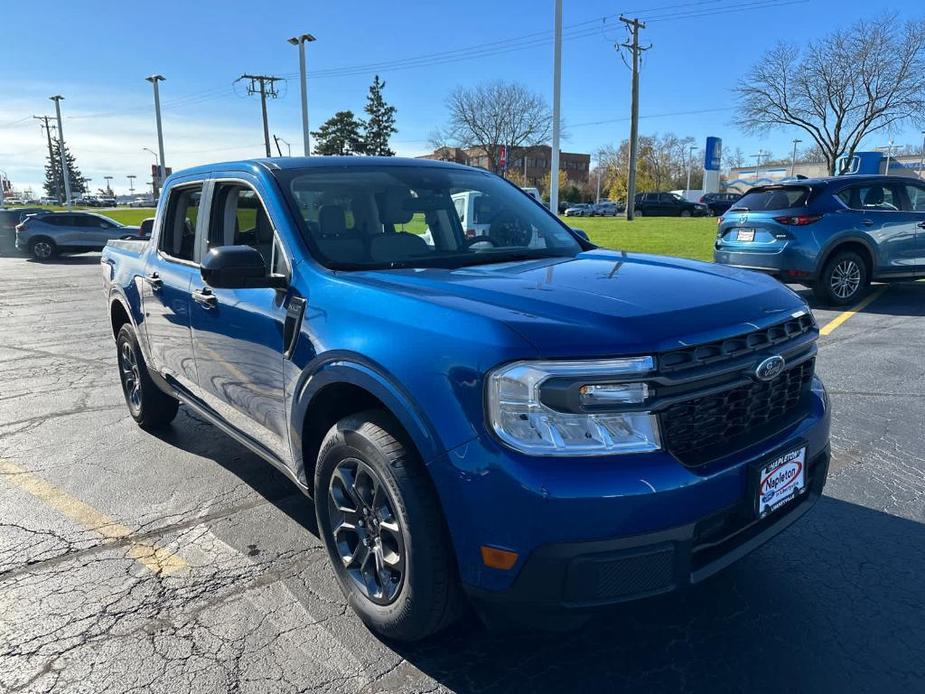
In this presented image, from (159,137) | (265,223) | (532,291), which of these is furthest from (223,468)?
(159,137)

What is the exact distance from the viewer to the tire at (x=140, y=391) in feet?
16.0

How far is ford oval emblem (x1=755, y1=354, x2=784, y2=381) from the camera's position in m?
2.31

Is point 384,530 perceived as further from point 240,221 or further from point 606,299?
point 240,221

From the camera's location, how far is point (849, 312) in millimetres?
9156

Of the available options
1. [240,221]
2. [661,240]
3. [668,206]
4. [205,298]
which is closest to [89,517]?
[205,298]

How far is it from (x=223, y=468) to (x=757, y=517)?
3.29 meters

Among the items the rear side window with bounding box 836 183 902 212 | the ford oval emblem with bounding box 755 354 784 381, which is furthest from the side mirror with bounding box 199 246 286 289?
the rear side window with bounding box 836 183 902 212

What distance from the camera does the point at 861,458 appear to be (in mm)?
4234

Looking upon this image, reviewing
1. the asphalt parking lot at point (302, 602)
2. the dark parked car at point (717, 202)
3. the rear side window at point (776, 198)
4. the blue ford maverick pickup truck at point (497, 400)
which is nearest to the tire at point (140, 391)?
the asphalt parking lot at point (302, 602)

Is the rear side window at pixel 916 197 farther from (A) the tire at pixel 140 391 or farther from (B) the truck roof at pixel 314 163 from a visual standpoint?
(A) the tire at pixel 140 391

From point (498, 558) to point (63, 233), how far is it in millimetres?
24791

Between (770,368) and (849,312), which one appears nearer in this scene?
(770,368)

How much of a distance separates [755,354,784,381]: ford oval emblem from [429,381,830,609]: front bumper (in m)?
0.36

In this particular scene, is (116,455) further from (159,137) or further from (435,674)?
(159,137)
